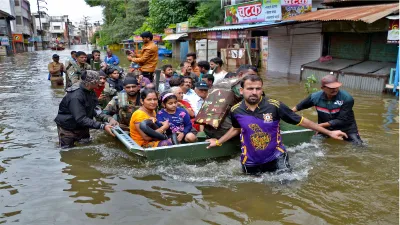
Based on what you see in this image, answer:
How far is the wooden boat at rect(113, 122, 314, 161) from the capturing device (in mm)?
4609

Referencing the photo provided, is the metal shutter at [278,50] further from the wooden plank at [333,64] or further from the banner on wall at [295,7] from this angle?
the wooden plank at [333,64]

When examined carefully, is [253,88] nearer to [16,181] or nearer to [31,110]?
[16,181]

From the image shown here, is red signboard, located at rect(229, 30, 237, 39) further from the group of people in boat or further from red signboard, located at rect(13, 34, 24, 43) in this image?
red signboard, located at rect(13, 34, 24, 43)

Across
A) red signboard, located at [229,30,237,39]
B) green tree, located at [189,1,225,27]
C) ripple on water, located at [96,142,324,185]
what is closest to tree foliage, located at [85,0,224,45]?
green tree, located at [189,1,225,27]

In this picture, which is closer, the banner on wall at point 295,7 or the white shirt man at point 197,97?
the white shirt man at point 197,97

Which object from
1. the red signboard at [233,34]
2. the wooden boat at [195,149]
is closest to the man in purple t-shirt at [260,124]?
the wooden boat at [195,149]

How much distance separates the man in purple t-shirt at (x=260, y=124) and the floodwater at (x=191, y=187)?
12.9 inches

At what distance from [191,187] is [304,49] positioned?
517 inches

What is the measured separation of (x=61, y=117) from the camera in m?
5.43

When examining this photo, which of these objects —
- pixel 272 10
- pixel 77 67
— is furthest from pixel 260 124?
pixel 272 10

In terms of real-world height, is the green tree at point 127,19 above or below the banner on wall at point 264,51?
above

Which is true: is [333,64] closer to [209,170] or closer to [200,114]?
[200,114]

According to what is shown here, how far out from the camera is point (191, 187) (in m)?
4.39

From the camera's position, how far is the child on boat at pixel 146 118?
490cm
